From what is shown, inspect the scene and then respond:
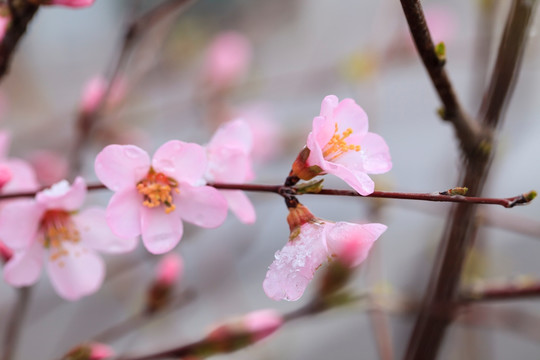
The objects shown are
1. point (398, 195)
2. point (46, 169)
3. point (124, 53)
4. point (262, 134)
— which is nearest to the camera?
point (398, 195)

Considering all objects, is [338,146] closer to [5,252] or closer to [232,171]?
[232,171]

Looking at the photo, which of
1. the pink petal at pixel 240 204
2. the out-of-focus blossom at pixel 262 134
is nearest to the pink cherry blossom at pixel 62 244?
the pink petal at pixel 240 204

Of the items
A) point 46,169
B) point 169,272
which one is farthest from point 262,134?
point 169,272

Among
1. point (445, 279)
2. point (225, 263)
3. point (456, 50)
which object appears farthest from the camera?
point (456, 50)

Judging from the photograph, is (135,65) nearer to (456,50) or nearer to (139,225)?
(139,225)

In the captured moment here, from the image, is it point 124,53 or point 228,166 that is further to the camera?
point 124,53

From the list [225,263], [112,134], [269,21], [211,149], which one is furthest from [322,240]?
[269,21]
